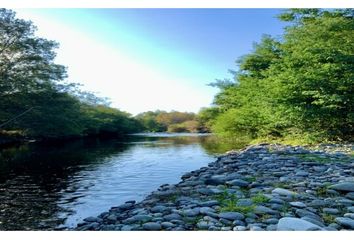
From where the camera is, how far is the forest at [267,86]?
10867mm

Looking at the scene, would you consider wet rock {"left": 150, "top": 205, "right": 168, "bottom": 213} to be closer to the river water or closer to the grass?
the river water

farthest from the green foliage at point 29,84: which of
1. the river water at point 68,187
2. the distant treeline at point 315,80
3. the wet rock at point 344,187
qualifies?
the wet rock at point 344,187

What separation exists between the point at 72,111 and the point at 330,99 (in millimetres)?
18703

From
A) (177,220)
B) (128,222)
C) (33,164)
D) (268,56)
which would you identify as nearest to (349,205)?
(177,220)

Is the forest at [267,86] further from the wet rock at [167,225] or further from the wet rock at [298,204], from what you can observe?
the wet rock at [167,225]

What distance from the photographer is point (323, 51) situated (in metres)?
10.8

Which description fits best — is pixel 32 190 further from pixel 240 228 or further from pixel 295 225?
pixel 295 225

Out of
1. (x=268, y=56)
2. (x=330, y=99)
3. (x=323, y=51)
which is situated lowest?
(x=330, y=99)

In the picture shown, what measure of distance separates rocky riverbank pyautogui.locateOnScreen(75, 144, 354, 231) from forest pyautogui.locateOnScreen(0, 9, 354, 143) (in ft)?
16.2

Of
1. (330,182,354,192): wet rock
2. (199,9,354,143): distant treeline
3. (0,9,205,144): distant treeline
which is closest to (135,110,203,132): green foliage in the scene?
(0,9,205,144): distant treeline

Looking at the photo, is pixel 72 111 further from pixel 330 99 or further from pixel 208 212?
pixel 208 212

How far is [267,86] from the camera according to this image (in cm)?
1308

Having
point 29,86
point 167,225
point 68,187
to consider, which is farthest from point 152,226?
point 29,86

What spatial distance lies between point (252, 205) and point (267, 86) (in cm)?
936
